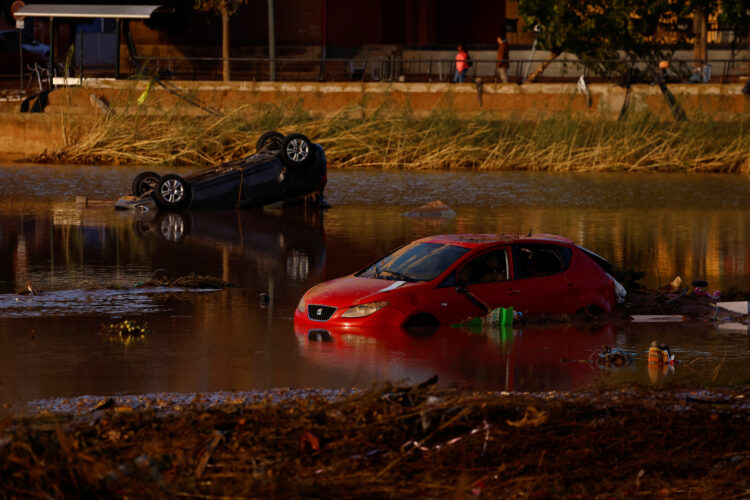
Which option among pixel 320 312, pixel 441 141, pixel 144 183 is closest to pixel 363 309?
pixel 320 312

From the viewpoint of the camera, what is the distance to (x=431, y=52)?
5344cm

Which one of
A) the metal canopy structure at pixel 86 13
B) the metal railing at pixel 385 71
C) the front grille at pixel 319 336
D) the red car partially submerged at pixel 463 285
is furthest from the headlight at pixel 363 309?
the metal canopy structure at pixel 86 13

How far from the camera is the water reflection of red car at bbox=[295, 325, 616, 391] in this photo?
11.1m

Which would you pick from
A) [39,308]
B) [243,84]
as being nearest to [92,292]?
[39,308]

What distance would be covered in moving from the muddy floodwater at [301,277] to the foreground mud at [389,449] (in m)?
1.97

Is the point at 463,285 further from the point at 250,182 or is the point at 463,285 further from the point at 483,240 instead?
the point at 250,182

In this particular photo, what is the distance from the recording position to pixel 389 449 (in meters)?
7.92

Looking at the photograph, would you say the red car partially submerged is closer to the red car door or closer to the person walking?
the red car door

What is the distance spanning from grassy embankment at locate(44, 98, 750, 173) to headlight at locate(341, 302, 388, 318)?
959 inches

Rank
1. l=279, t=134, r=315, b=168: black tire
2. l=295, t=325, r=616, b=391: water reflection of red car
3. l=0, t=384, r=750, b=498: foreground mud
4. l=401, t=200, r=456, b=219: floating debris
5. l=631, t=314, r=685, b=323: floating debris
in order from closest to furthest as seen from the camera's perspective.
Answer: l=0, t=384, r=750, b=498: foreground mud < l=295, t=325, r=616, b=391: water reflection of red car < l=631, t=314, r=685, b=323: floating debris < l=279, t=134, r=315, b=168: black tire < l=401, t=200, r=456, b=219: floating debris

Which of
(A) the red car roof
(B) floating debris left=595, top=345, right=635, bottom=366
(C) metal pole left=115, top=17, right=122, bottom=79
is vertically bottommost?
(B) floating debris left=595, top=345, right=635, bottom=366

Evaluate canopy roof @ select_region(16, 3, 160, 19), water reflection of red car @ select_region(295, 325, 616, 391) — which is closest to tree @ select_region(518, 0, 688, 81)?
canopy roof @ select_region(16, 3, 160, 19)

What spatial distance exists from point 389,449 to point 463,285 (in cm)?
609

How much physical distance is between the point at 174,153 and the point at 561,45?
520 inches
